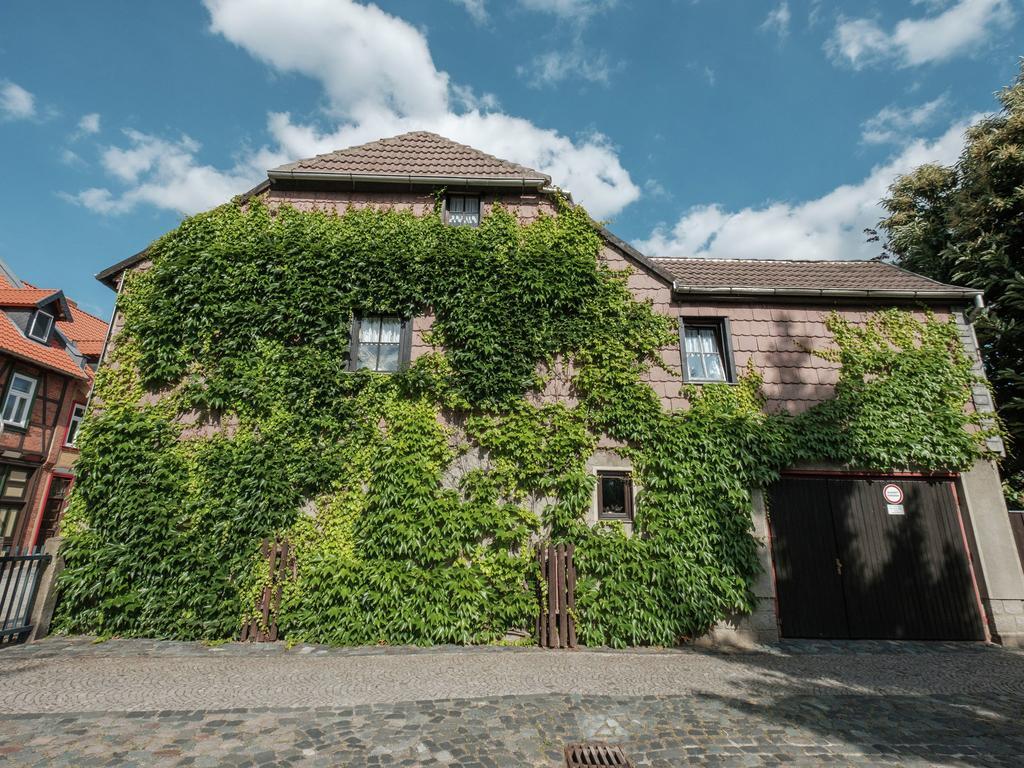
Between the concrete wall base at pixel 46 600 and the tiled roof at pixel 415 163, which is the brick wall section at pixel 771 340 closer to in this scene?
the tiled roof at pixel 415 163

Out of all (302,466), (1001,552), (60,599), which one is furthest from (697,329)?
(60,599)

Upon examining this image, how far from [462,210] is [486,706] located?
8349mm

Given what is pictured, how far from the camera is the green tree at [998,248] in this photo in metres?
11.3

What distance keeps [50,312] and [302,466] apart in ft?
59.9

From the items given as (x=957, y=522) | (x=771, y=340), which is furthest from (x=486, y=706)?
(x=957, y=522)

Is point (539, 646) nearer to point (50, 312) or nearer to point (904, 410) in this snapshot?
point (904, 410)

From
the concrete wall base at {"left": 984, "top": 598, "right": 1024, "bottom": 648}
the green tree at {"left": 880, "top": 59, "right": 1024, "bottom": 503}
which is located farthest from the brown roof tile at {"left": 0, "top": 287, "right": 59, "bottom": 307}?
the green tree at {"left": 880, "top": 59, "right": 1024, "bottom": 503}

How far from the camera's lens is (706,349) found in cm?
902

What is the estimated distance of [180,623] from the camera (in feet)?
23.3

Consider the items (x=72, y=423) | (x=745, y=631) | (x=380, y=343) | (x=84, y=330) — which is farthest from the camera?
(x=84, y=330)

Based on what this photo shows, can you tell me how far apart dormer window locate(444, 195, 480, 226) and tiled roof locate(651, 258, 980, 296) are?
13.5ft

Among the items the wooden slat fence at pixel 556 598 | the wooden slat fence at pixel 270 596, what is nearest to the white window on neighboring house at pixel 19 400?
the wooden slat fence at pixel 270 596

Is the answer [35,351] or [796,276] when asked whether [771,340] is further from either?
[35,351]

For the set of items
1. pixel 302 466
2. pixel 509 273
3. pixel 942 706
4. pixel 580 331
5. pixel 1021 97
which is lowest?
pixel 942 706
